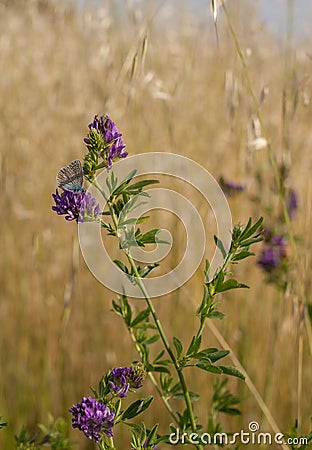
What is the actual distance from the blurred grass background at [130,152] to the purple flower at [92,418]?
49 cm

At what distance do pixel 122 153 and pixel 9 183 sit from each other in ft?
3.74

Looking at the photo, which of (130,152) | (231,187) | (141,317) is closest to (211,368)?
(141,317)

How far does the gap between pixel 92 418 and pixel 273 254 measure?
2.32 ft

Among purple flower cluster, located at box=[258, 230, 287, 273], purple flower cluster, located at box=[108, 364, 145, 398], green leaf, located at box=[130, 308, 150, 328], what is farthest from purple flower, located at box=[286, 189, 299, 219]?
purple flower cluster, located at box=[108, 364, 145, 398]

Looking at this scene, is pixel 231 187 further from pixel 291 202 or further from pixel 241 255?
pixel 241 255

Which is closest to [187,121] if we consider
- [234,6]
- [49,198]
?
[49,198]

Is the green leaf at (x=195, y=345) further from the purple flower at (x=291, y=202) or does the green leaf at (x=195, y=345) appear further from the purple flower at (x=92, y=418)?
the purple flower at (x=291, y=202)

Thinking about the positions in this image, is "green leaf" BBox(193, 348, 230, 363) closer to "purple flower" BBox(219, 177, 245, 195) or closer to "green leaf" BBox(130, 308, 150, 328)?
"green leaf" BBox(130, 308, 150, 328)

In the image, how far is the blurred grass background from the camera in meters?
1.18

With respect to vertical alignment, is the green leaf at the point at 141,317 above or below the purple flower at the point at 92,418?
above

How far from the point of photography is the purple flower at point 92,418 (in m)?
0.52

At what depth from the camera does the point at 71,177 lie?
0.52 metres

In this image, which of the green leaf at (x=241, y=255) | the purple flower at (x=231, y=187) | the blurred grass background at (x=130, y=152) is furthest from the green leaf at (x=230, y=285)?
the purple flower at (x=231, y=187)

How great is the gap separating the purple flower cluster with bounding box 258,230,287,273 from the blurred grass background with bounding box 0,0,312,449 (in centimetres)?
5
